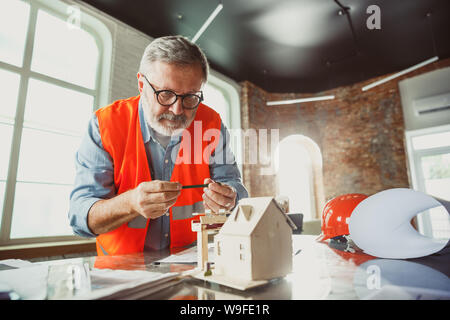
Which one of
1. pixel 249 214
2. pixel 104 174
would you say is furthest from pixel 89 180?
pixel 249 214

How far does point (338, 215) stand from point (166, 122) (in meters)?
1.00

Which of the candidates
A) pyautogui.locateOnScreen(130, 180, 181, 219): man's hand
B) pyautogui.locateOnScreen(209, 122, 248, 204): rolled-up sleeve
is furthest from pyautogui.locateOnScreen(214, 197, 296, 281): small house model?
pyautogui.locateOnScreen(209, 122, 248, 204): rolled-up sleeve

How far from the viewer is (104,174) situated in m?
1.36

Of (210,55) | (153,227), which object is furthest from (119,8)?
(153,227)

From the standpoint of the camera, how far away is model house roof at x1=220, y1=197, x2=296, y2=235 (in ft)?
1.97

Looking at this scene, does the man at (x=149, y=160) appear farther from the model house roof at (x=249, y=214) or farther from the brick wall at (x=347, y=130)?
the brick wall at (x=347, y=130)

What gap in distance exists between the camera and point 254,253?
0.57 meters

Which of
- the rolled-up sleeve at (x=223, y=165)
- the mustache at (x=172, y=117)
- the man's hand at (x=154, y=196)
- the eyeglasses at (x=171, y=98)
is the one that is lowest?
the man's hand at (x=154, y=196)

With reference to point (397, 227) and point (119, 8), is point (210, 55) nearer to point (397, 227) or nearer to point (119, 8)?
point (119, 8)

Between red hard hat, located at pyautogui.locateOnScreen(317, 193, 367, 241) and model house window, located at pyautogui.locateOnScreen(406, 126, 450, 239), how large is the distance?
20.1ft

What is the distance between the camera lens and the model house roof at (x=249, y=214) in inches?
23.6

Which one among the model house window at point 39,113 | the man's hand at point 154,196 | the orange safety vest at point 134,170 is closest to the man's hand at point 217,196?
the man's hand at point 154,196

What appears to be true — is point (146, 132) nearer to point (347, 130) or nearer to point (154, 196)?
point (154, 196)
